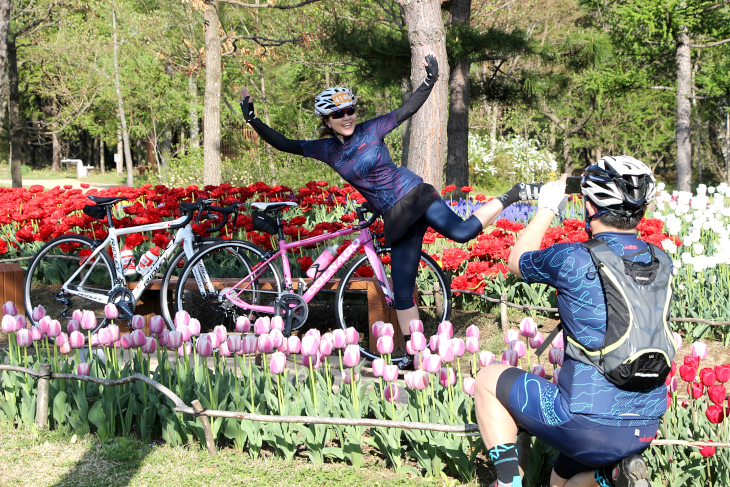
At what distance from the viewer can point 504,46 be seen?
30.9 feet

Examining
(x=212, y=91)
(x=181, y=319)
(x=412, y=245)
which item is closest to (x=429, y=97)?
(x=412, y=245)

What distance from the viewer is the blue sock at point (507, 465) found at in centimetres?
224

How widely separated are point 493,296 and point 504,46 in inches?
197

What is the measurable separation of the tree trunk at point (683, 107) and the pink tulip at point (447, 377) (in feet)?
46.1

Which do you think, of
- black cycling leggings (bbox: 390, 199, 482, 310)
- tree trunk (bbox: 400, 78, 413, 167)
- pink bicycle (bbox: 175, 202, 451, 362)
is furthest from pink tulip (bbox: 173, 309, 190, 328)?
tree trunk (bbox: 400, 78, 413, 167)

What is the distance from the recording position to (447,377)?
2.86 metres

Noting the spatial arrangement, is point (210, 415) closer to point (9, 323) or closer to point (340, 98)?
point (9, 323)

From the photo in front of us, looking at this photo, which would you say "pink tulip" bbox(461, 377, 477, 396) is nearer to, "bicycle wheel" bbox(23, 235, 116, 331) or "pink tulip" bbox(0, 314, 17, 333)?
"pink tulip" bbox(0, 314, 17, 333)

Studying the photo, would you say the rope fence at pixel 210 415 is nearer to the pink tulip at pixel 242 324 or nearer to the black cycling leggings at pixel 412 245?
the pink tulip at pixel 242 324

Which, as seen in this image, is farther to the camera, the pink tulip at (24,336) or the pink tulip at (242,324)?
the pink tulip at (242,324)

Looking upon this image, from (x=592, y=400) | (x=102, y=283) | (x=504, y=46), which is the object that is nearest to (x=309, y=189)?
(x=102, y=283)

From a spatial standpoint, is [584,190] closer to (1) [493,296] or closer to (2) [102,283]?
(1) [493,296]

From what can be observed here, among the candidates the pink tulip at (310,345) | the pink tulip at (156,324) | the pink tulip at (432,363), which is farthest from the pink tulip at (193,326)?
the pink tulip at (432,363)

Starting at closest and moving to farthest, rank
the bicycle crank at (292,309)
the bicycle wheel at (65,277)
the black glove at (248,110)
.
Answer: the black glove at (248,110) → the bicycle crank at (292,309) → the bicycle wheel at (65,277)
